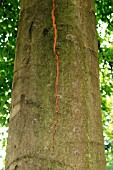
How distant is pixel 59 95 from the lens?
1378 mm

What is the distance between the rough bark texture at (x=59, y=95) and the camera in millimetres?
1251

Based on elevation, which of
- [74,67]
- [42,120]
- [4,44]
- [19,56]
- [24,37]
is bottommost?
[42,120]

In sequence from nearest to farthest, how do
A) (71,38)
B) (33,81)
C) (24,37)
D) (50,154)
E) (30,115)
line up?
(50,154)
(30,115)
(33,81)
(71,38)
(24,37)

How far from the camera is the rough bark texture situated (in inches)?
49.3

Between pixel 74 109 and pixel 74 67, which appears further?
pixel 74 67

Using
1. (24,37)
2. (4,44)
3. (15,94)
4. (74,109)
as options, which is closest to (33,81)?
(15,94)

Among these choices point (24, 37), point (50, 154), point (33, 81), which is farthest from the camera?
point (24, 37)

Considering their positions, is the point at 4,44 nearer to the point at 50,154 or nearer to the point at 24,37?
the point at 24,37

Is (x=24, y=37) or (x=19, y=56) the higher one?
(x=24, y=37)

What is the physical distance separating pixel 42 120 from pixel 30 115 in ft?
0.21

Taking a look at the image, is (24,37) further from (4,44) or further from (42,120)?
(4,44)

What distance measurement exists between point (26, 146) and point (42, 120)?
4.9 inches

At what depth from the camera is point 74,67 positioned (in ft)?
4.88

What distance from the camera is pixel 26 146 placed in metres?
1.27
